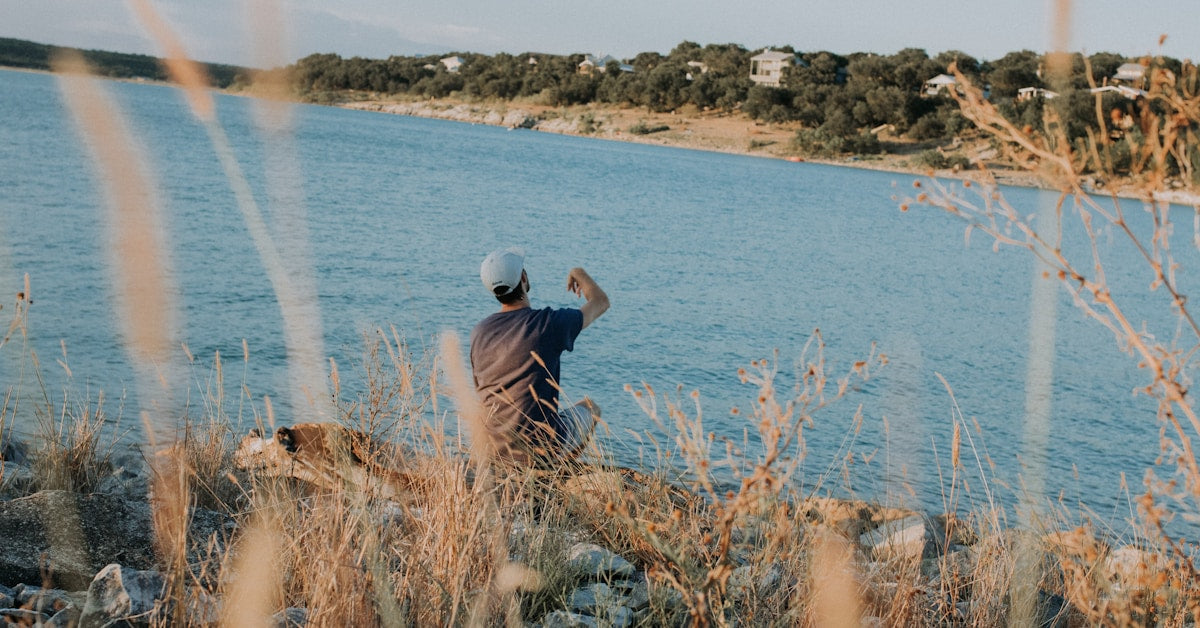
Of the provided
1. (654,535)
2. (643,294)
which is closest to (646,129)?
(643,294)

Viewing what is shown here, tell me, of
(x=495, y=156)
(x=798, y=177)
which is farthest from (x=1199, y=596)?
(x=798, y=177)

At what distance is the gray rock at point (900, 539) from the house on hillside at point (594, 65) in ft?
342

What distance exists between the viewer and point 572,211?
3359 centimetres

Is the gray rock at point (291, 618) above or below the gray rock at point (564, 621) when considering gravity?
above

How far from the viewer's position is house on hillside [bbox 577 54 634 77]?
109581 mm

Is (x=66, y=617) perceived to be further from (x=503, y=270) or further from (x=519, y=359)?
(x=503, y=270)

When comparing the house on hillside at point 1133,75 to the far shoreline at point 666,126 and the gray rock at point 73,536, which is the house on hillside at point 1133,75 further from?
the far shoreline at point 666,126

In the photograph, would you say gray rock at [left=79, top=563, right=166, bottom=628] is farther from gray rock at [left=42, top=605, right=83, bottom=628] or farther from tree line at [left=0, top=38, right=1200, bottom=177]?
tree line at [left=0, top=38, right=1200, bottom=177]

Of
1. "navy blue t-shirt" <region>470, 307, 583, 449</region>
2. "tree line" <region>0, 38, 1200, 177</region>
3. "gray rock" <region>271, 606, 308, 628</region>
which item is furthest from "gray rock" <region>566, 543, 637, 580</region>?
"tree line" <region>0, 38, 1200, 177</region>

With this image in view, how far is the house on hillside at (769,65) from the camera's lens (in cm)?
10599

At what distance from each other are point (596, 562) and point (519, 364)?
1.59 meters

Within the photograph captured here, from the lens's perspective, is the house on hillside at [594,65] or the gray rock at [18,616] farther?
the house on hillside at [594,65]

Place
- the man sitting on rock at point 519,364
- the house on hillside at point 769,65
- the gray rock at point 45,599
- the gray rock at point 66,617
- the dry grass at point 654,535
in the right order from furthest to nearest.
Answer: the house on hillside at point 769,65
the man sitting on rock at point 519,364
the gray rock at point 45,599
the gray rock at point 66,617
the dry grass at point 654,535

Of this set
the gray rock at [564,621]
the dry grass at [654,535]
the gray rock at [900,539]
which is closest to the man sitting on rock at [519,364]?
the dry grass at [654,535]
